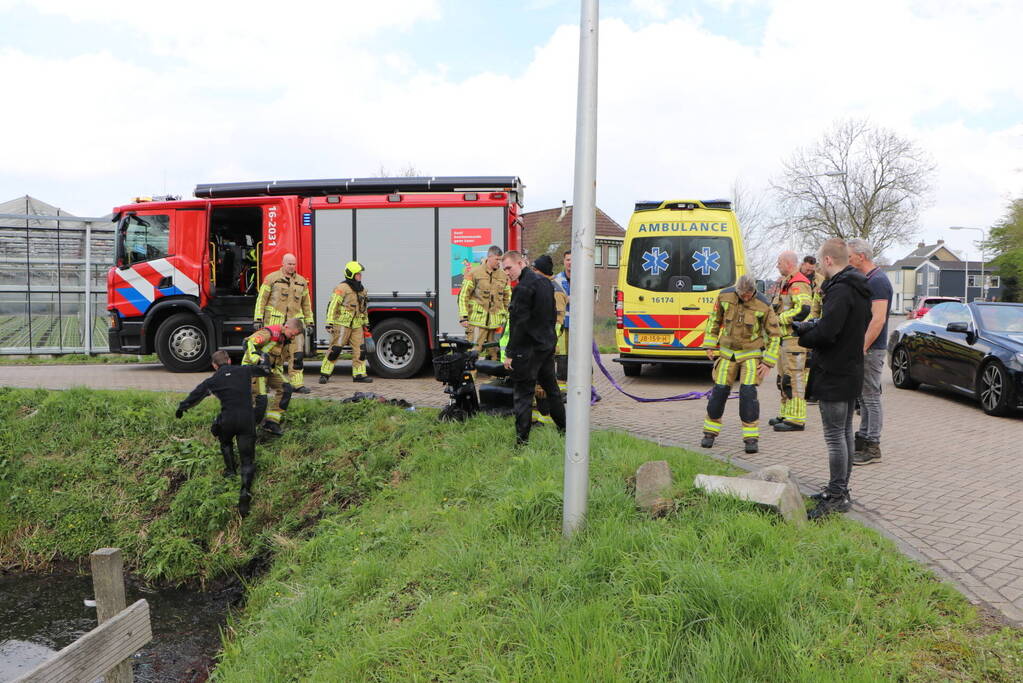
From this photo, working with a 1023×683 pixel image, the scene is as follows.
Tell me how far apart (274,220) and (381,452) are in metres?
5.45

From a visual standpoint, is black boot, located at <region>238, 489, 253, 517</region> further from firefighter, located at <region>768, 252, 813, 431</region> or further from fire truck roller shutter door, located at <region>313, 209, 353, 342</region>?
firefighter, located at <region>768, 252, 813, 431</region>

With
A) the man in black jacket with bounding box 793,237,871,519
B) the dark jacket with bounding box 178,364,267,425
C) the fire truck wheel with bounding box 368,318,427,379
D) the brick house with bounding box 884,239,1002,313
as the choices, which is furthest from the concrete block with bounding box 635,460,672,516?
the brick house with bounding box 884,239,1002,313

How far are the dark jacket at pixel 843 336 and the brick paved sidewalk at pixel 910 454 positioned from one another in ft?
2.81

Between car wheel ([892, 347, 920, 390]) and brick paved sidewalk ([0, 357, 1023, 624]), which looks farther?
car wheel ([892, 347, 920, 390])

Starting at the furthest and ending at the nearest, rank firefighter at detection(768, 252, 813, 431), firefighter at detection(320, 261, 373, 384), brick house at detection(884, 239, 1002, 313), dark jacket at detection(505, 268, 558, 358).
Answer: brick house at detection(884, 239, 1002, 313)
firefighter at detection(320, 261, 373, 384)
firefighter at detection(768, 252, 813, 431)
dark jacket at detection(505, 268, 558, 358)

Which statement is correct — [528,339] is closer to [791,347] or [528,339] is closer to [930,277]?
[791,347]

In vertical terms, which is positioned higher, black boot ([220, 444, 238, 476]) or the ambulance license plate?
the ambulance license plate

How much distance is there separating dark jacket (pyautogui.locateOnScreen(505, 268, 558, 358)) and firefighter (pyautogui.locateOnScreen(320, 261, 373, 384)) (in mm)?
4616

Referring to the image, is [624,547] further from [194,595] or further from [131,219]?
[131,219]

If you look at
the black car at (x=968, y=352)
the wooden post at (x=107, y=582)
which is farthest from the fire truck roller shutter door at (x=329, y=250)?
the black car at (x=968, y=352)

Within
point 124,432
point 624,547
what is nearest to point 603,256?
point 124,432

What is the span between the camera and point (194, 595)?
22.0ft

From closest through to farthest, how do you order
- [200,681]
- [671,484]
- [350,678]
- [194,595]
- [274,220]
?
[350,678] < [671,484] < [200,681] < [194,595] < [274,220]

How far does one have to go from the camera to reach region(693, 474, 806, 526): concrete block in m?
4.18
